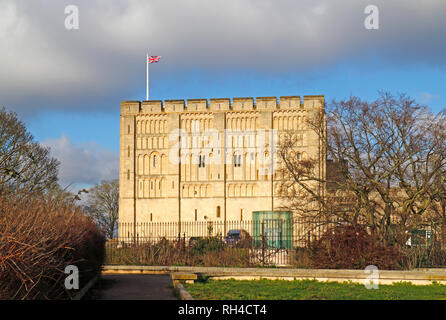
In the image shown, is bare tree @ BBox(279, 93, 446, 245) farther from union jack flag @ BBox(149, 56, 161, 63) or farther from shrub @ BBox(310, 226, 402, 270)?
union jack flag @ BBox(149, 56, 161, 63)

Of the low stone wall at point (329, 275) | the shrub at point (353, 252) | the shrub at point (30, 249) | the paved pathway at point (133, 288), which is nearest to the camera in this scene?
the shrub at point (30, 249)

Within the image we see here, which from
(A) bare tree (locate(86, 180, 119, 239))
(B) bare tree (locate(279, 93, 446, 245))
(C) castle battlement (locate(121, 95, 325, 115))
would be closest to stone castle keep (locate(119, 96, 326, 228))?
(C) castle battlement (locate(121, 95, 325, 115))

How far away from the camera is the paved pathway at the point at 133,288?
12508 millimetres

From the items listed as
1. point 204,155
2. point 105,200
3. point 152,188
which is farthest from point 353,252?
point 105,200

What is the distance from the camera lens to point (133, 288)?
1412 centimetres

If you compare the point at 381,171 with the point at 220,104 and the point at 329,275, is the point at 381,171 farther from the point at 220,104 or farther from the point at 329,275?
the point at 220,104

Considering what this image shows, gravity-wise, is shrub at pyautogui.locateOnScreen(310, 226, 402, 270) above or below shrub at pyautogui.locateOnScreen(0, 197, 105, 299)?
below

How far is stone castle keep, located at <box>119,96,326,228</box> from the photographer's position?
57.0m

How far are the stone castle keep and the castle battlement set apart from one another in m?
0.11

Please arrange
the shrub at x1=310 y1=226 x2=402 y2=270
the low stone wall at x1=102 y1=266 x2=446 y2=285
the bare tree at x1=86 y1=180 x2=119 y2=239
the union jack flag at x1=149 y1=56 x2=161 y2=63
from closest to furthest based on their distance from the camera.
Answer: the low stone wall at x1=102 y1=266 x2=446 y2=285
the shrub at x1=310 y1=226 x2=402 y2=270
the union jack flag at x1=149 y1=56 x2=161 y2=63
the bare tree at x1=86 y1=180 x2=119 y2=239

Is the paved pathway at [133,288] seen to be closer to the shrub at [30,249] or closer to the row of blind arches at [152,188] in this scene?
the shrub at [30,249]

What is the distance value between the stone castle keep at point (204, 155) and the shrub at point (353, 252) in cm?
3860

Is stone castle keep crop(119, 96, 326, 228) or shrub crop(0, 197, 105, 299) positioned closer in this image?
shrub crop(0, 197, 105, 299)

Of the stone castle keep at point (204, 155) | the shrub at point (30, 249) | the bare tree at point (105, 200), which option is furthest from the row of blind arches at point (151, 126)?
the shrub at point (30, 249)
